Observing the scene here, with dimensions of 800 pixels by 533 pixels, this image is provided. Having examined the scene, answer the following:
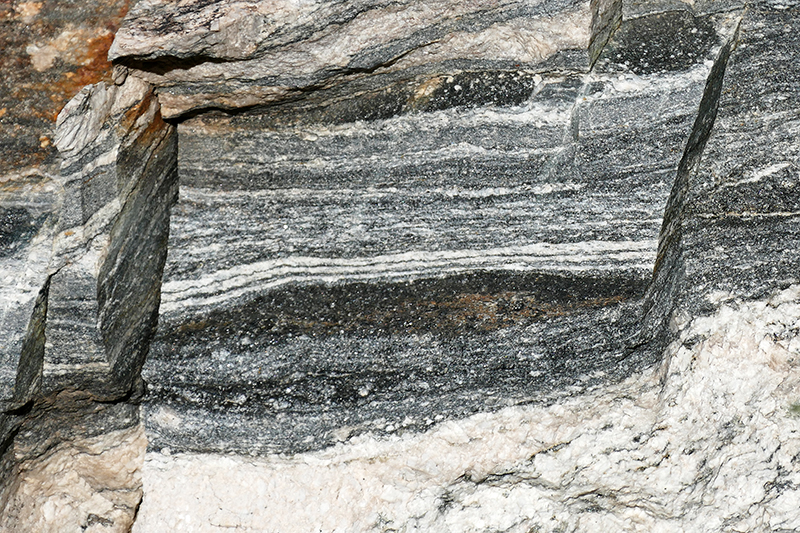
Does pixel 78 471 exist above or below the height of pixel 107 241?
below

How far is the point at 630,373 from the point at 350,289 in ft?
2.44

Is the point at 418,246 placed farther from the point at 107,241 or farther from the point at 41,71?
the point at 41,71

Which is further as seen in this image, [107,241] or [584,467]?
[107,241]

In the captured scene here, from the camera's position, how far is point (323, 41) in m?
1.83

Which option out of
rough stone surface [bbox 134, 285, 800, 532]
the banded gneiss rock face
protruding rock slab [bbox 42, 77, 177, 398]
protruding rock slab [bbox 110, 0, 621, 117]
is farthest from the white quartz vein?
protruding rock slab [bbox 110, 0, 621, 117]

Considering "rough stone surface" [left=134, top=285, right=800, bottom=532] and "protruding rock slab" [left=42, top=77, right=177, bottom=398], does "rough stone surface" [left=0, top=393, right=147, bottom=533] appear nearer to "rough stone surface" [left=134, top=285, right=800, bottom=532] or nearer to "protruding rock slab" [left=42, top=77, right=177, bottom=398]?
"protruding rock slab" [left=42, top=77, right=177, bottom=398]

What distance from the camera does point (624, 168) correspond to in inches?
75.1

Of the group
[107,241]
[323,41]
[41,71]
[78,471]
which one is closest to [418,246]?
[323,41]

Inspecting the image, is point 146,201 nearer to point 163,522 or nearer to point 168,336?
point 168,336

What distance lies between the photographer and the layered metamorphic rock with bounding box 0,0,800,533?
5.50ft

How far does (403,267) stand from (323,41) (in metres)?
0.62

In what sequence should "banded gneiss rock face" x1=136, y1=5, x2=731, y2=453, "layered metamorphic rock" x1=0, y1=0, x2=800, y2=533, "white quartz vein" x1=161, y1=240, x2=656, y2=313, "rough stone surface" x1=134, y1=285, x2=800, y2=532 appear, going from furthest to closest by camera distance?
1. "white quartz vein" x1=161, y1=240, x2=656, y2=313
2. "banded gneiss rock face" x1=136, y1=5, x2=731, y2=453
3. "layered metamorphic rock" x1=0, y1=0, x2=800, y2=533
4. "rough stone surface" x1=134, y1=285, x2=800, y2=532

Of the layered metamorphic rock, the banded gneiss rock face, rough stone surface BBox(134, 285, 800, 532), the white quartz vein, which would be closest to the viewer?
rough stone surface BBox(134, 285, 800, 532)

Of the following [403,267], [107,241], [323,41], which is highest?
[323,41]
